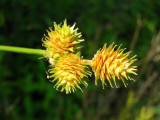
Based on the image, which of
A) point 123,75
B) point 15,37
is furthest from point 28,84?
point 123,75

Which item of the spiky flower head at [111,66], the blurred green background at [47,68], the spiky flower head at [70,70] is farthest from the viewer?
the blurred green background at [47,68]

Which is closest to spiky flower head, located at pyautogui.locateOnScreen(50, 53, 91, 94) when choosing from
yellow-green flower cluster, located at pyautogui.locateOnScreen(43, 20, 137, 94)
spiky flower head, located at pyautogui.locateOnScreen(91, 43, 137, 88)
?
yellow-green flower cluster, located at pyautogui.locateOnScreen(43, 20, 137, 94)

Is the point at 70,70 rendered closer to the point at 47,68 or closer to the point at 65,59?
the point at 65,59

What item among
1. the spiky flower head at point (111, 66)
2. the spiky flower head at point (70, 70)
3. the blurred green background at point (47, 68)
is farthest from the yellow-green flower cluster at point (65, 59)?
the blurred green background at point (47, 68)

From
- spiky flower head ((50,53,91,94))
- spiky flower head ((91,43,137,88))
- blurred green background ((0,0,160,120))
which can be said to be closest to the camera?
spiky flower head ((91,43,137,88))

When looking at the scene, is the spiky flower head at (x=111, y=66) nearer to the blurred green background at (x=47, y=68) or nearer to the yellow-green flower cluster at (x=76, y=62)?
the yellow-green flower cluster at (x=76, y=62)

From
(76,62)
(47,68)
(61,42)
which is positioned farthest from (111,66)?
(47,68)

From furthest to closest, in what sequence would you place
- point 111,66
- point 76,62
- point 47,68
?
point 47,68
point 76,62
point 111,66

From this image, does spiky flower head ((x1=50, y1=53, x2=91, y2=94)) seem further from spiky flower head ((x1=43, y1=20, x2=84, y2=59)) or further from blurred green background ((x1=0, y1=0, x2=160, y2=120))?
blurred green background ((x1=0, y1=0, x2=160, y2=120))
